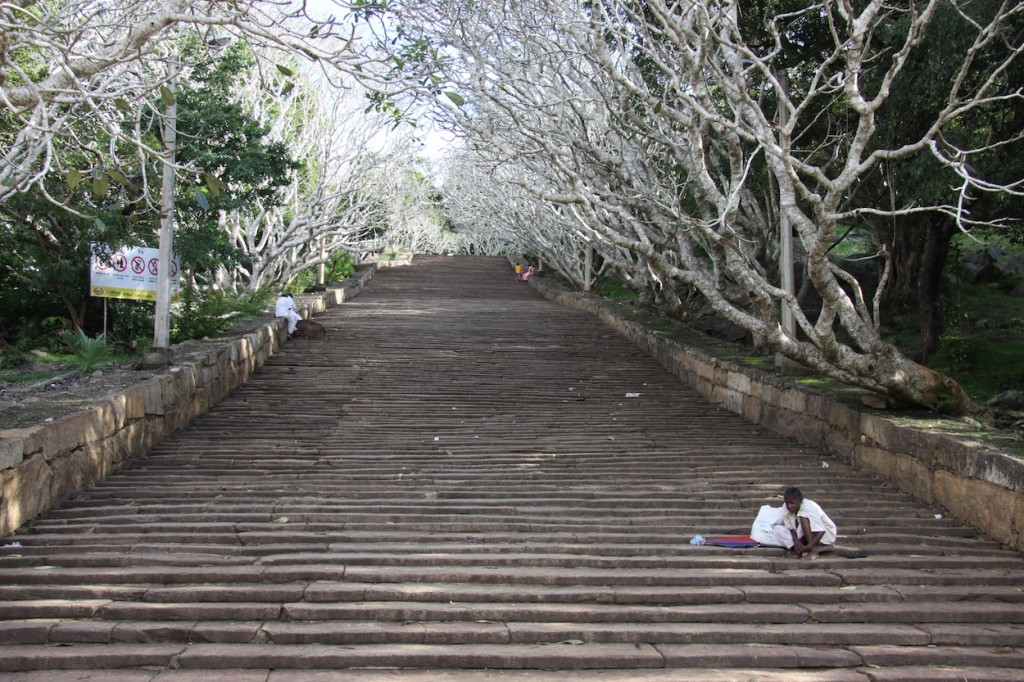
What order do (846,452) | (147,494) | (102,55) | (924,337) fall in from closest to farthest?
(102,55) < (147,494) < (846,452) < (924,337)

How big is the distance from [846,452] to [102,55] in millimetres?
7243

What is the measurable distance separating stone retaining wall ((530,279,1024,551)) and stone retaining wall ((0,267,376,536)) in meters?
6.34

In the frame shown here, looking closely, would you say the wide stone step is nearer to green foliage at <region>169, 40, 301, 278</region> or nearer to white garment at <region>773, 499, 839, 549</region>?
white garment at <region>773, 499, 839, 549</region>

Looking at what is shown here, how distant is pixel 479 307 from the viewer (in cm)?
2227

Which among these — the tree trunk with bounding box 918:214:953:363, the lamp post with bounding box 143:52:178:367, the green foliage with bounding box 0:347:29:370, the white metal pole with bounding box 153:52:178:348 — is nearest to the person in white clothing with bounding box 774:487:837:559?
the lamp post with bounding box 143:52:178:367

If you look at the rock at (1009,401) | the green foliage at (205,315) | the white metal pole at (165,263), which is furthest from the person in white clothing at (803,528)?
the green foliage at (205,315)

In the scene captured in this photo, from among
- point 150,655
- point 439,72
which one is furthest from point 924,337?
point 150,655

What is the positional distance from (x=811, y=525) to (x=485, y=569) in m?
2.26

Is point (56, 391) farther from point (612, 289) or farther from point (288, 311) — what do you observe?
point (612, 289)

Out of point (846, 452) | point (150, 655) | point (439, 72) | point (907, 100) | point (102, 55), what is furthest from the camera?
point (439, 72)

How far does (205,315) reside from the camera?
13.9 m

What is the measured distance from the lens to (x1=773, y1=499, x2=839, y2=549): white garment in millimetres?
6387

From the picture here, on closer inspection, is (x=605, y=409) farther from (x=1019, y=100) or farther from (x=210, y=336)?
(x=1019, y=100)

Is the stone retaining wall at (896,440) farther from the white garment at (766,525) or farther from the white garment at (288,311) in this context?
Answer: the white garment at (288,311)
